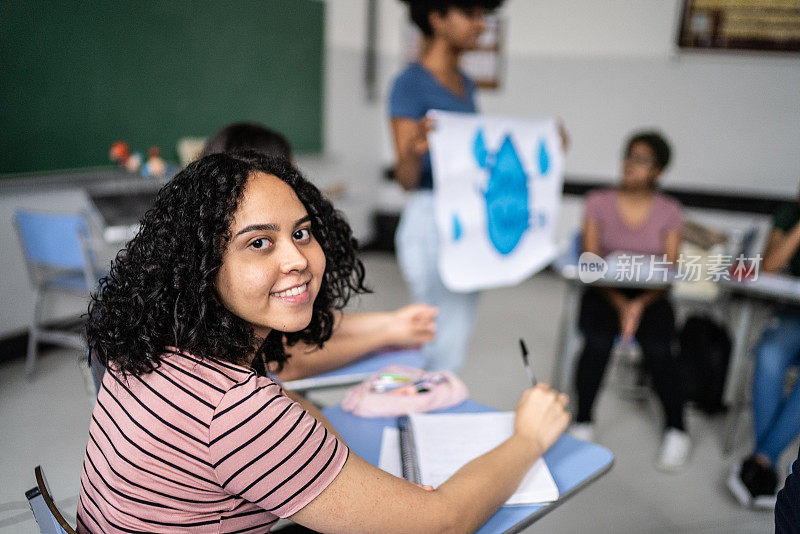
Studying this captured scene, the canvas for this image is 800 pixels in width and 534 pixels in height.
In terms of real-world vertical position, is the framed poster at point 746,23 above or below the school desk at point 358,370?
above

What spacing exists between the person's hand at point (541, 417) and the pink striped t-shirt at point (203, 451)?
14.6 inches

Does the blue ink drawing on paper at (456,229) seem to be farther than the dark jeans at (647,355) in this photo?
No

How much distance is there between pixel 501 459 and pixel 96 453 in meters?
0.60

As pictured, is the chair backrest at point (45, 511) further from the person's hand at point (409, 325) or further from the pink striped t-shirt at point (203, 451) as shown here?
the person's hand at point (409, 325)

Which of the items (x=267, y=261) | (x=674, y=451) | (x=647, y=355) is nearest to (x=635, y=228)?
(x=647, y=355)

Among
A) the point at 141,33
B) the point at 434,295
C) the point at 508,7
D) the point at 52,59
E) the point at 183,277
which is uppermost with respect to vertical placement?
the point at 508,7

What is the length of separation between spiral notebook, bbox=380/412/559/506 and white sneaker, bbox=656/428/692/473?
146 cm

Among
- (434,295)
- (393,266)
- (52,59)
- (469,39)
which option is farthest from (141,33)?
(393,266)

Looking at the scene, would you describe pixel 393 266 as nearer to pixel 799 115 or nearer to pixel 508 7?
pixel 508 7

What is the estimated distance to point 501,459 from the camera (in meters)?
0.91

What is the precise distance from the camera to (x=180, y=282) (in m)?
0.79

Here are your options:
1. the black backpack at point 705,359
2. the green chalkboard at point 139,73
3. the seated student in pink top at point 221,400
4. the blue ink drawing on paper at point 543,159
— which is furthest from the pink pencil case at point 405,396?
the green chalkboard at point 139,73

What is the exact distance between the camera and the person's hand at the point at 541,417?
99cm

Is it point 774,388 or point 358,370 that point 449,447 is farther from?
point 774,388
